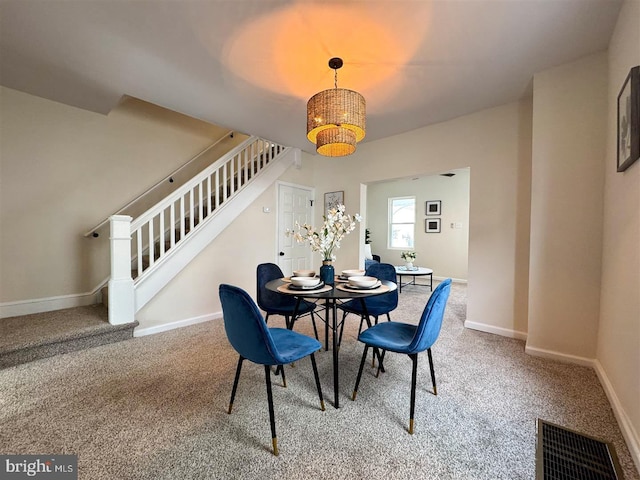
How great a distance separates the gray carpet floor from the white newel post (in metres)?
0.40

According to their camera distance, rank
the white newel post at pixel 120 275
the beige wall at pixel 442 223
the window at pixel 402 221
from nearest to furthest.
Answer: the white newel post at pixel 120 275
the beige wall at pixel 442 223
the window at pixel 402 221

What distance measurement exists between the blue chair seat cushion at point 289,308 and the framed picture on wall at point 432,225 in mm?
5087

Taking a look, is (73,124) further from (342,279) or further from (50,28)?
(342,279)

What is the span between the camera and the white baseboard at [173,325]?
118 inches

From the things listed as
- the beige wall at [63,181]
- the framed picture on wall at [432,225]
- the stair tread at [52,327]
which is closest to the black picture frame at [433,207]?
the framed picture on wall at [432,225]

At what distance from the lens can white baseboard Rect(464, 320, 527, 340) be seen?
2.96 meters

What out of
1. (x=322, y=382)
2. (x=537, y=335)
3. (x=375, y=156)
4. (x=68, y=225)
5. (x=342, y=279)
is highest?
(x=375, y=156)

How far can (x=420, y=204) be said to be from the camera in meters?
6.86

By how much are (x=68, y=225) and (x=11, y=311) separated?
109 centimetres

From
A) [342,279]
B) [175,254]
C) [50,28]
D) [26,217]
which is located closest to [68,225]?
[26,217]

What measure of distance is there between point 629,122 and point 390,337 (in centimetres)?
197

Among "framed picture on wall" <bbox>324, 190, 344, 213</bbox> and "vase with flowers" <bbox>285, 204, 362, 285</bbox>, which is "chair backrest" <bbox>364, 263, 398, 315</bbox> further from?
"framed picture on wall" <bbox>324, 190, 344, 213</bbox>

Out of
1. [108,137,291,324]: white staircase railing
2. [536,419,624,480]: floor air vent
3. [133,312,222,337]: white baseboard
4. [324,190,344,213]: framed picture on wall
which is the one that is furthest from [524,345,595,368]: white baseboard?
[108,137,291,324]: white staircase railing

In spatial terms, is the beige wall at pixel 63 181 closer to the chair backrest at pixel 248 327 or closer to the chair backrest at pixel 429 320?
the chair backrest at pixel 248 327
